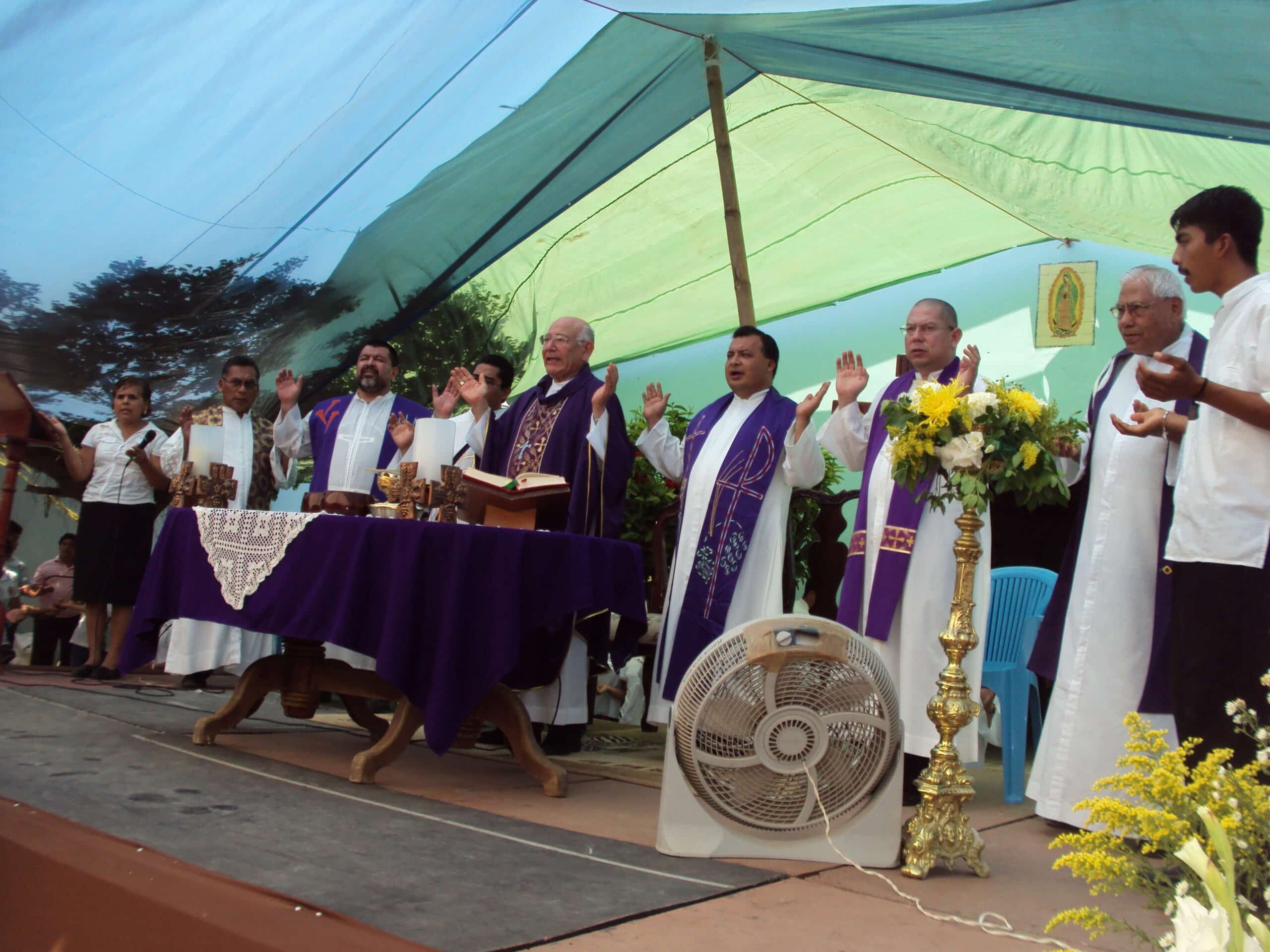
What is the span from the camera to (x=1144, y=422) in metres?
3.15

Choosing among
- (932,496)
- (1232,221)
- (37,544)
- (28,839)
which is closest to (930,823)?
(932,496)

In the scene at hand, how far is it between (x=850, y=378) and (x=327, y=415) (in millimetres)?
3143

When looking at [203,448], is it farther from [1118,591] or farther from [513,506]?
[1118,591]

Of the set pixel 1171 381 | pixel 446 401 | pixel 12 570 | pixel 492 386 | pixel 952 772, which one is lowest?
pixel 12 570

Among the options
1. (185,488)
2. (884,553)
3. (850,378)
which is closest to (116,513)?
(185,488)

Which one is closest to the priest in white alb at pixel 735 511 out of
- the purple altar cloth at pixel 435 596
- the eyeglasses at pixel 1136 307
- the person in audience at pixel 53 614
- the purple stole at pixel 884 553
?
the purple stole at pixel 884 553

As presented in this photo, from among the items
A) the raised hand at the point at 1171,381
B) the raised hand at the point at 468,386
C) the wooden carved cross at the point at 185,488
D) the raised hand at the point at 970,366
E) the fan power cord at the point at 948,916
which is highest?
the raised hand at the point at 970,366

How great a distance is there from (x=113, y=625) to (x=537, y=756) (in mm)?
3857

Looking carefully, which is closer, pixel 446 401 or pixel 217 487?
pixel 217 487

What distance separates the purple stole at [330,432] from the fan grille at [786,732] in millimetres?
3364

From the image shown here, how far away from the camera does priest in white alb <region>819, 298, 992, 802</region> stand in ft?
13.3

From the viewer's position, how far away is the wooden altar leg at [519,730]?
3916mm

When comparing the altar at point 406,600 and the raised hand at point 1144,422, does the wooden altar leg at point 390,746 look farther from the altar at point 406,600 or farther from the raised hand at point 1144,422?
the raised hand at point 1144,422

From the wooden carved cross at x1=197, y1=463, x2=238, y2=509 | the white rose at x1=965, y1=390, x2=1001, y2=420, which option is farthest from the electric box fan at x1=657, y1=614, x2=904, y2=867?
the wooden carved cross at x1=197, y1=463, x2=238, y2=509
